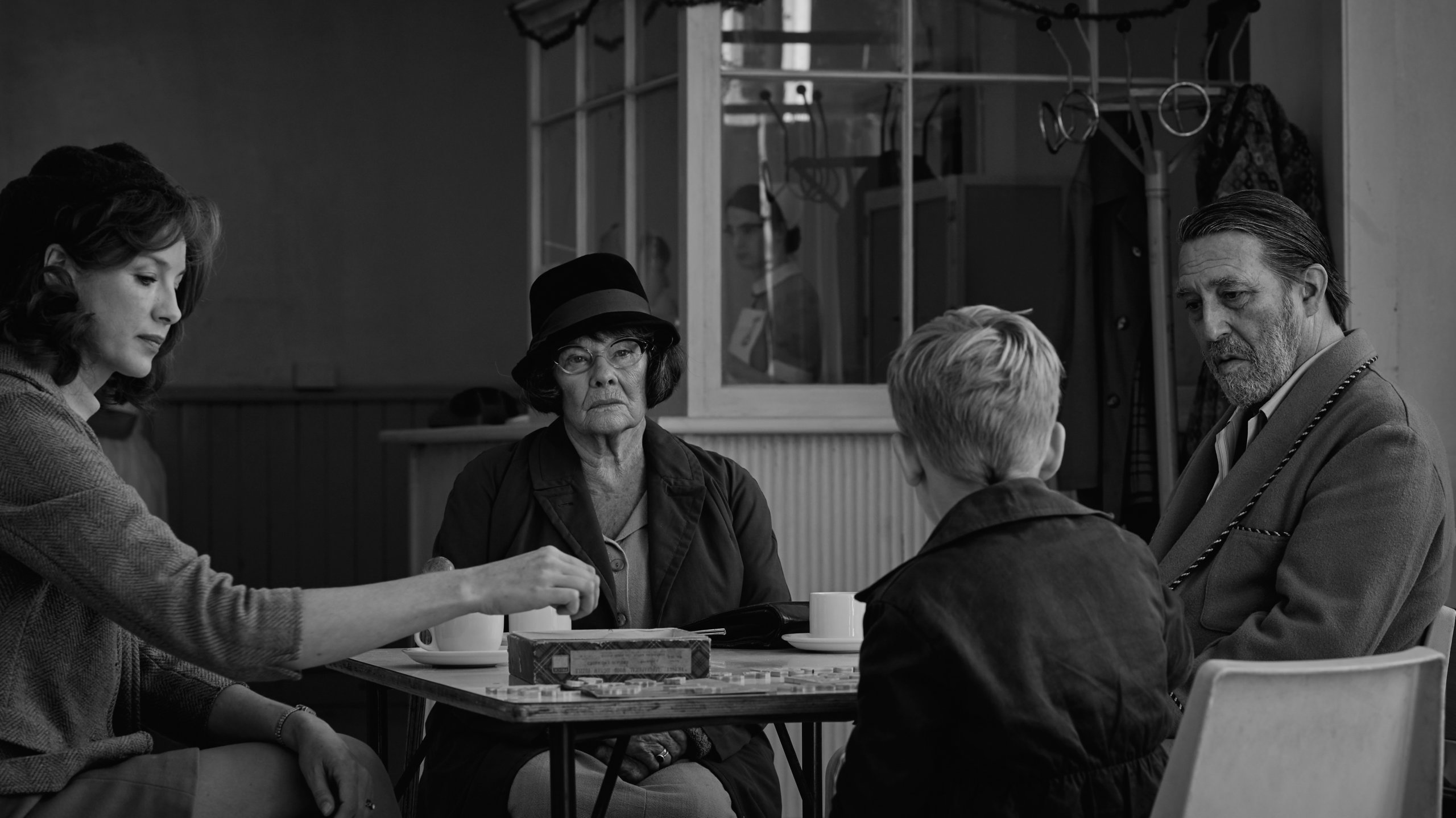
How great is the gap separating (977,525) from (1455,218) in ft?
8.29

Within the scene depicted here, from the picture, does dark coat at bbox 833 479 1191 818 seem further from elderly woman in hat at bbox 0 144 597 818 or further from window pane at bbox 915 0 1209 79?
window pane at bbox 915 0 1209 79

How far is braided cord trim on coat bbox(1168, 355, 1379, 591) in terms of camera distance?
2379mm

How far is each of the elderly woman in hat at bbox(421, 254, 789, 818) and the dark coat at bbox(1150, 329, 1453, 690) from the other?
2.61 feet

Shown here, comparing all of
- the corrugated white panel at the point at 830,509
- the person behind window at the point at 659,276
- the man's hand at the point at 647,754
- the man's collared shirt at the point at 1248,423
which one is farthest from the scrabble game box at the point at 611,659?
the person behind window at the point at 659,276

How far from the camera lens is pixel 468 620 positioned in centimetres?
224

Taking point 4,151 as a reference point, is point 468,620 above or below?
below

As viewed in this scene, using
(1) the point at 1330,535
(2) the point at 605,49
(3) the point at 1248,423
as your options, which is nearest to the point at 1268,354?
(3) the point at 1248,423

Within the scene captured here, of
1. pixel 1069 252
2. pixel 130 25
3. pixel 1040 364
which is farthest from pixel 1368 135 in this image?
pixel 130 25

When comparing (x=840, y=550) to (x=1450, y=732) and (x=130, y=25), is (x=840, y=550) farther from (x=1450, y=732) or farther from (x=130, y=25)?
(x=130, y=25)

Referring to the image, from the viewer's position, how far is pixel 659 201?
4199 mm

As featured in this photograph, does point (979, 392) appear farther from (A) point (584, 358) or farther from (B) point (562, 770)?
(A) point (584, 358)

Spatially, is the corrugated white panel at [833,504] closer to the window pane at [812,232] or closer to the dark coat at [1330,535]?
the window pane at [812,232]

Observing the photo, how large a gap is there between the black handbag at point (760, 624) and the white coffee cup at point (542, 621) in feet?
0.78

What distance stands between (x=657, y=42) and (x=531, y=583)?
105 inches
